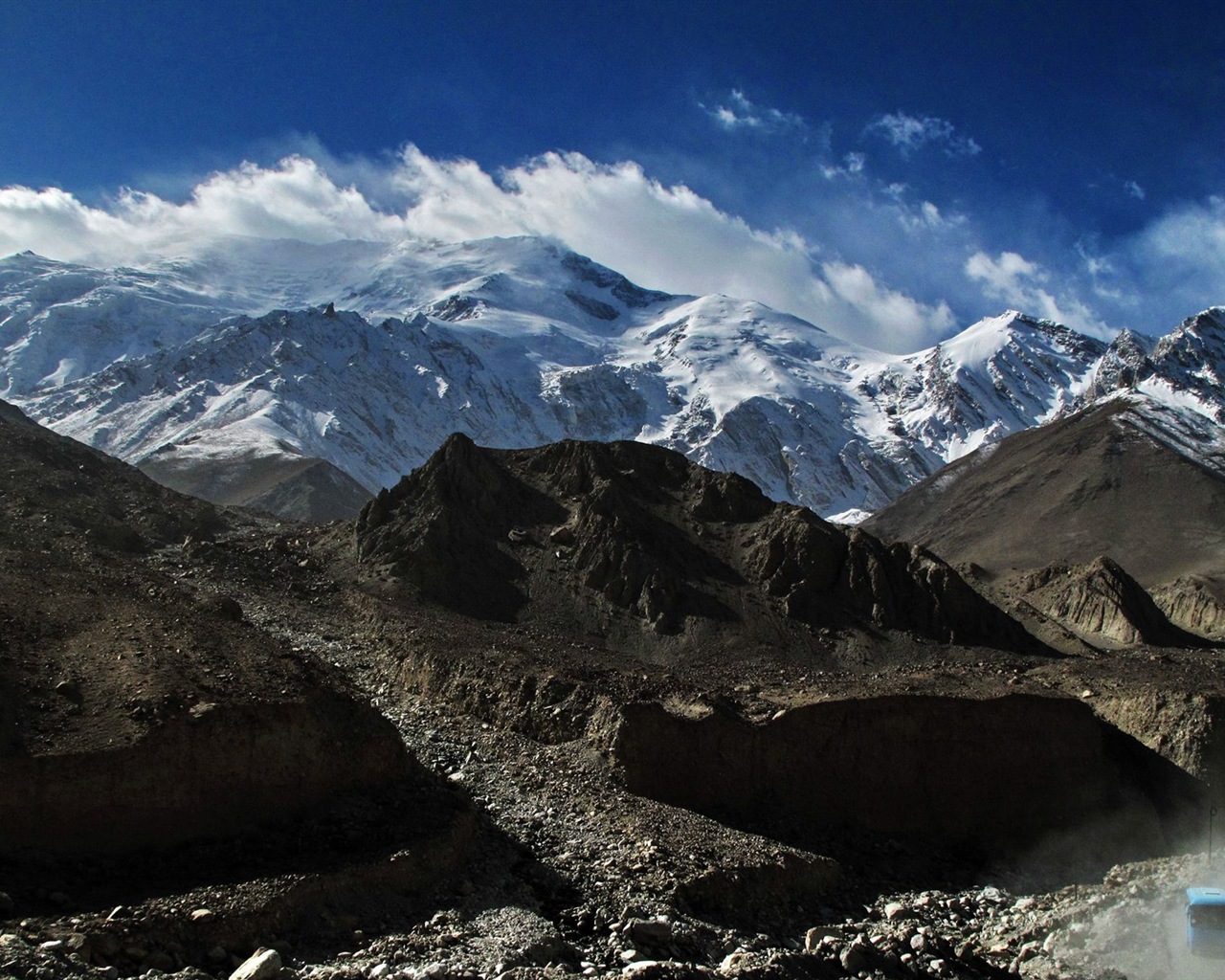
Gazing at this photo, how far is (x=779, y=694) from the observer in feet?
121

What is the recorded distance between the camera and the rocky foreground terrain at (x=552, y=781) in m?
20.7

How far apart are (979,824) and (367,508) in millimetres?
39351

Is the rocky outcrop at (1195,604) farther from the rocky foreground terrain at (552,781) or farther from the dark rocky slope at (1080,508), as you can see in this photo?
the rocky foreground terrain at (552,781)

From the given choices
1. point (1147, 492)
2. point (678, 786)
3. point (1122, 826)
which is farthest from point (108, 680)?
point (1147, 492)

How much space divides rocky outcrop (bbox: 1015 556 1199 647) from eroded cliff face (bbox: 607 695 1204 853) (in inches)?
1521

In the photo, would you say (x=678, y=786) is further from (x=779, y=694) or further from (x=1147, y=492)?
(x=1147, y=492)

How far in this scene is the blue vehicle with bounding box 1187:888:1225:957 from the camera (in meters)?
24.6

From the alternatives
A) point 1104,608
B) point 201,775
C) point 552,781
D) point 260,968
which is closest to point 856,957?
point 552,781

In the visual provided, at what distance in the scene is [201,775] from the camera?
74.6 feet

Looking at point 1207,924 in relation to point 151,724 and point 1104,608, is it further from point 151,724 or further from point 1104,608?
point 1104,608

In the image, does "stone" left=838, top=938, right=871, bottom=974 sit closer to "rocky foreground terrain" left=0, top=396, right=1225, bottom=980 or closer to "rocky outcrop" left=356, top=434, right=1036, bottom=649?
"rocky foreground terrain" left=0, top=396, right=1225, bottom=980

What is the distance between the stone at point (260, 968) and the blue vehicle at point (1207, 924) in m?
18.8

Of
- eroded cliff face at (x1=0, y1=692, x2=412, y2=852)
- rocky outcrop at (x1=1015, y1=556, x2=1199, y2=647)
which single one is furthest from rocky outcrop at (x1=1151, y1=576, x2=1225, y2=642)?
eroded cliff face at (x1=0, y1=692, x2=412, y2=852)

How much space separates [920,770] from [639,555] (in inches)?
970
